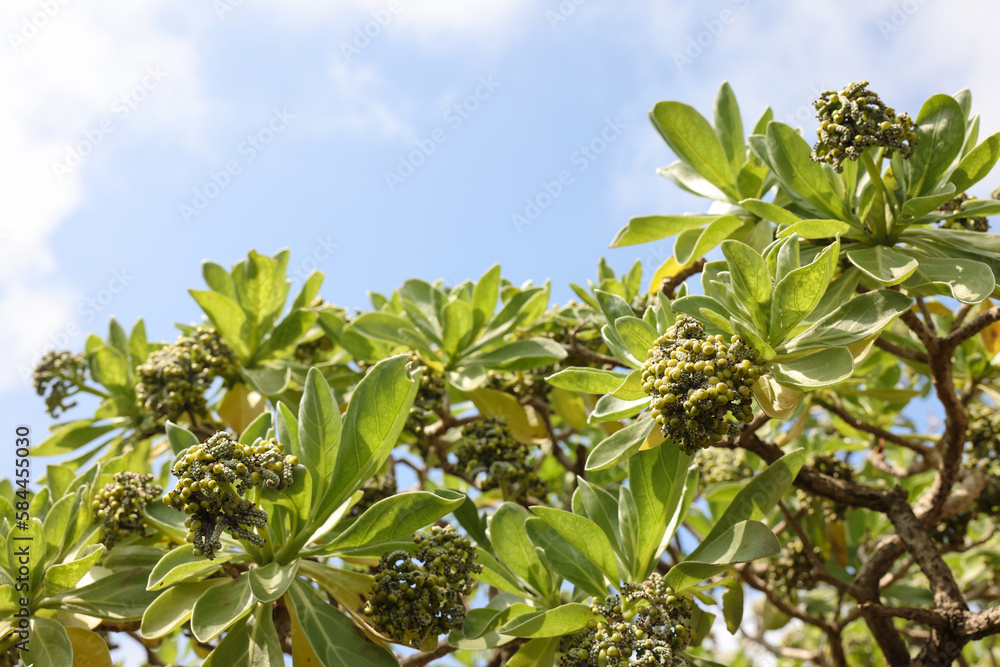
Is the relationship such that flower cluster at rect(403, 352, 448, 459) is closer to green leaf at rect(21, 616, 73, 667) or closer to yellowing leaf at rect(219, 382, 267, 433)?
yellowing leaf at rect(219, 382, 267, 433)

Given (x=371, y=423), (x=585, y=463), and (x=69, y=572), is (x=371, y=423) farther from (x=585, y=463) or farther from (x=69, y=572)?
(x=69, y=572)

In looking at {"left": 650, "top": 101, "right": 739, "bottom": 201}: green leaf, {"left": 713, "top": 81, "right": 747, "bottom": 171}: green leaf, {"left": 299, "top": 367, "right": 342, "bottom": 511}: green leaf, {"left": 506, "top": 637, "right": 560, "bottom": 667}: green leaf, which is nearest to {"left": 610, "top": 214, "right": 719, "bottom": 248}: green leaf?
{"left": 650, "top": 101, "right": 739, "bottom": 201}: green leaf

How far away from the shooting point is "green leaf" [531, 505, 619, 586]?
8.32 feet

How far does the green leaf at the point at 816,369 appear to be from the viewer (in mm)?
2102

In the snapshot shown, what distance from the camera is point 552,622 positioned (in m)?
2.34

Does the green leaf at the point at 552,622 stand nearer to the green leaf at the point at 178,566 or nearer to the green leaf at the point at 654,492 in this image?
the green leaf at the point at 654,492

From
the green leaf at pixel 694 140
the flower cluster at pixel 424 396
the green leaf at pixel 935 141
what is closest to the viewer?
the green leaf at pixel 935 141

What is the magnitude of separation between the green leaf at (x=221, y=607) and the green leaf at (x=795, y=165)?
230 centimetres

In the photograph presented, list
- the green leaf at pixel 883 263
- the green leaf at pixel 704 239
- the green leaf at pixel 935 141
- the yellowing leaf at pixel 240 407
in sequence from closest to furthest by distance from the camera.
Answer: the green leaf at pixel 883 263
the green leaf at pixel 935 141
the green leaf at pixel 704 239
the yellowing leaf at pixel 240 407

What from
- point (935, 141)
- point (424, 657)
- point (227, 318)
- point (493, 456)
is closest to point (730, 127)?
point (935, 141)

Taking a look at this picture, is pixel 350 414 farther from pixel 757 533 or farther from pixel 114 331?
pixel 114 331

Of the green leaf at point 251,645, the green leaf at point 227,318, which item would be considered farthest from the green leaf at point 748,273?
the green leaf at point 227,318

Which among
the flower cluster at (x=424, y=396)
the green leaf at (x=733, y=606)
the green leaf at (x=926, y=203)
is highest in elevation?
the green leaf at (x=926, y=203)

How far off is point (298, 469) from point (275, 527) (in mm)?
270
